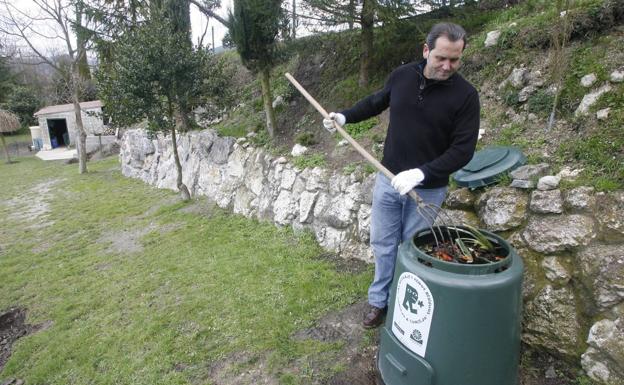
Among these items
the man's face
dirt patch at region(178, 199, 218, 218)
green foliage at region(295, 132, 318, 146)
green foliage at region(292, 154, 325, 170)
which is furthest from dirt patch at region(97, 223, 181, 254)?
the man's face

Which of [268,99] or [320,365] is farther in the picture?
[268,99]

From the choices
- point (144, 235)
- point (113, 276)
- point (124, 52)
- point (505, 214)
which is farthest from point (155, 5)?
point (505, 214)

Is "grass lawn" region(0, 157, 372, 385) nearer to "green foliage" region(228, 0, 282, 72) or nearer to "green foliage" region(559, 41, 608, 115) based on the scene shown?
"green foliage" region(559, 41, 608, 115)

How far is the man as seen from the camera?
2.15 metres

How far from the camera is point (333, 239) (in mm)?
4625

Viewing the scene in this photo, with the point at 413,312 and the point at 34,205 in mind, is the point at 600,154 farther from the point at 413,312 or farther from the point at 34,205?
the point at 34,205

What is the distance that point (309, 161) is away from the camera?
5.60 metres

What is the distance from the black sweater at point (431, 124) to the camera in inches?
85.7

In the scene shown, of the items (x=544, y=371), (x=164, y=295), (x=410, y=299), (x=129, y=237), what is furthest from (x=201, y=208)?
(x=544, y=371)

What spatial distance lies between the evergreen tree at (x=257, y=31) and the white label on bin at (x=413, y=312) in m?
5.42

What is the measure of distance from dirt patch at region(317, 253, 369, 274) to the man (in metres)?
1.29

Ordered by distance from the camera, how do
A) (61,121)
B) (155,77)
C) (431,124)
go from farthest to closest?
(61,121), (155,77), (431,124)

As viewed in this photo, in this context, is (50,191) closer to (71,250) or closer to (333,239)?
(71,250)

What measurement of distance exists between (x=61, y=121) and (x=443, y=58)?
87.8 ft
